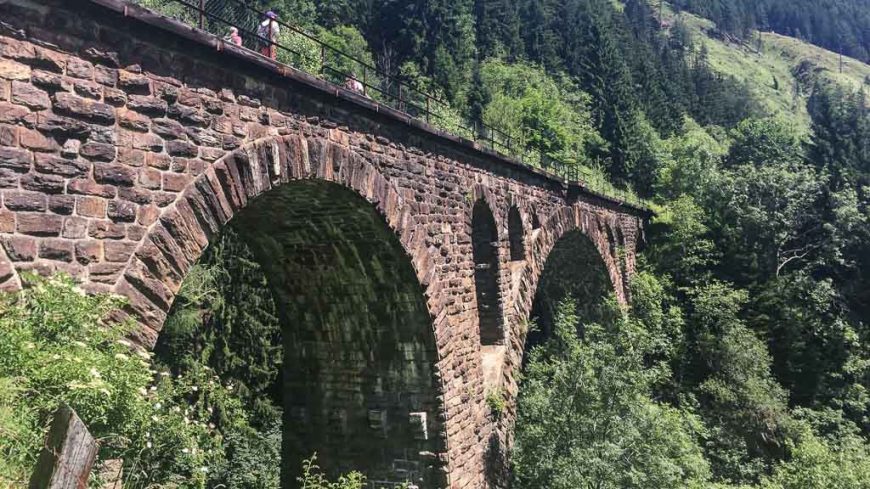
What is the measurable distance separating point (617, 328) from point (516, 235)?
4.40m

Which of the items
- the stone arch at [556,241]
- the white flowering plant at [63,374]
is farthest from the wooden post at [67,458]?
the stone arch at [556,241]

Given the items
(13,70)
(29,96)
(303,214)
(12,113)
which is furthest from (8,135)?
(303,214)

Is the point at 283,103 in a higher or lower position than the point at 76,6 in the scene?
higher

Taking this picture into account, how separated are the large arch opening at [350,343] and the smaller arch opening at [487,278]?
2961 millimetres

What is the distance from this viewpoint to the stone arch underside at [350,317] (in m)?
8.91

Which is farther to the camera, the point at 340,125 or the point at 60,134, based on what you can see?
the point at 340,125

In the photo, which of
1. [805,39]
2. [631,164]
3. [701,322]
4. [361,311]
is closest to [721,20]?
[805,39]

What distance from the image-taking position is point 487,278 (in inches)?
528

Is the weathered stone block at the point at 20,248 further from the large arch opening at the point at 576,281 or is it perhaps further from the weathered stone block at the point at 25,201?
the large arch opening at the point at 576,281

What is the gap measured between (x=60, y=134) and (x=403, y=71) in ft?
129

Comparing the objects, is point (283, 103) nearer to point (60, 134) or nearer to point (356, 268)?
point (60, 134)

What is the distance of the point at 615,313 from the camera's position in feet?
68.8

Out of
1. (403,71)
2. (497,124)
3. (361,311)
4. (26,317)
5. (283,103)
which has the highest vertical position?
(403,71)

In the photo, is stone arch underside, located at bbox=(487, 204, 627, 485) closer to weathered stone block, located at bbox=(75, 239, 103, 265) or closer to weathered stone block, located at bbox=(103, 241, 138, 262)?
weathered stone block, located at bbox=(103, 241, 138, 262)
